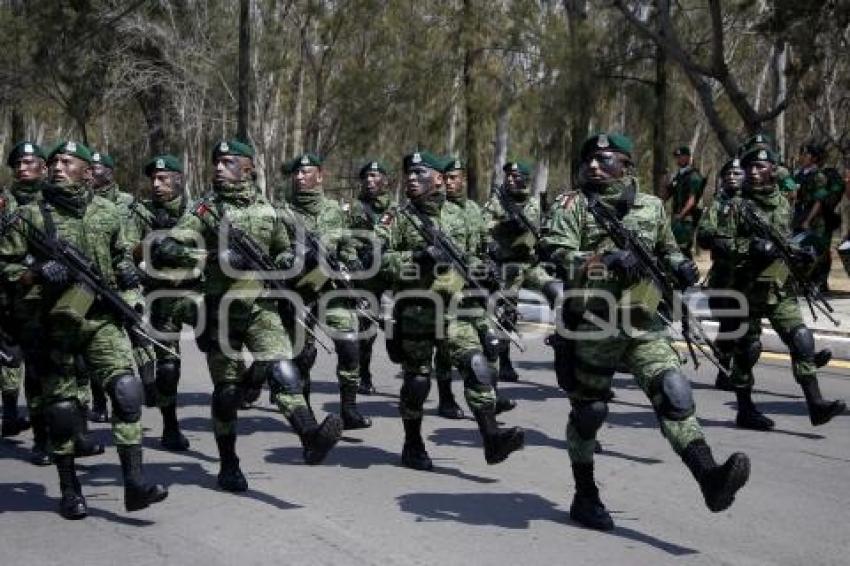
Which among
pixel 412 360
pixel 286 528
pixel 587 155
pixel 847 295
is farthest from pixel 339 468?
pixel 847 295

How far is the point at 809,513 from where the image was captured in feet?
17.7

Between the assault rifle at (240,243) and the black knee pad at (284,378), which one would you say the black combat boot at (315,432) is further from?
the assault rifle at (240,243)

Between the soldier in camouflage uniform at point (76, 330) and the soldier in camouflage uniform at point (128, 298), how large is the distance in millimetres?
971

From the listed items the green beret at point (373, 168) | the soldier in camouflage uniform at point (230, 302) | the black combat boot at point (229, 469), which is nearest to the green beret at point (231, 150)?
the soldier in camouflage uniform at point (230, 302)

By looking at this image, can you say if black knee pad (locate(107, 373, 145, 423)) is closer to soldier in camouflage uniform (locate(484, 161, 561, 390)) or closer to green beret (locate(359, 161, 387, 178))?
green beret (locate(359, 161, 387, 178))

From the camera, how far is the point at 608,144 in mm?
5164

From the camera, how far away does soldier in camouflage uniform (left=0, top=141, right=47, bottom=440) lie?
6395 mm

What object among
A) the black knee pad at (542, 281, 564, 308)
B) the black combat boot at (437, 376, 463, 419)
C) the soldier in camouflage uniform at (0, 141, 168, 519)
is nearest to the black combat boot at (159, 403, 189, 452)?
the soldier in camouflage uniform at (0, 141, 168, 519)

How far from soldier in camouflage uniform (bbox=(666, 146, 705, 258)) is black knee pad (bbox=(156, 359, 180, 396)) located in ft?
28.3

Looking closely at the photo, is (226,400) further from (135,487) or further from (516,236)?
(516,236)

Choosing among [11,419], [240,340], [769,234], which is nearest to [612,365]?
[240,340]

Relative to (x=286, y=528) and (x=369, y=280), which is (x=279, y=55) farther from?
(x=286, y=528)

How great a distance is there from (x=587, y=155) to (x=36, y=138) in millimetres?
51090

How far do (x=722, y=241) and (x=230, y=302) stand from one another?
11.0ft
